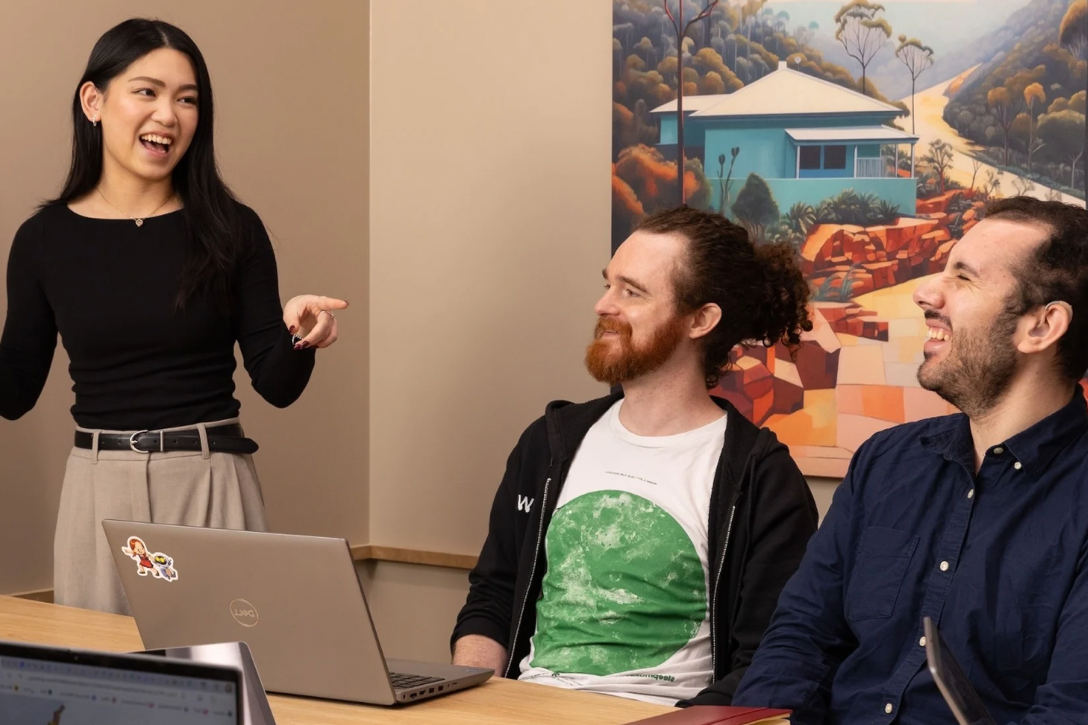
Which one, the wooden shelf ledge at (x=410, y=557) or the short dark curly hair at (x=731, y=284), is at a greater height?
the short dark curly hair at (x=731, y=284)

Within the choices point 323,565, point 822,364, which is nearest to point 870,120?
point 822,364

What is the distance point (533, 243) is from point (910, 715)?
1.91 metres


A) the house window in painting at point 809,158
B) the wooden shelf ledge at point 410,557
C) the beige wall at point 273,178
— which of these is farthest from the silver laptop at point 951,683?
the wooden shelf ledge at point 410,557

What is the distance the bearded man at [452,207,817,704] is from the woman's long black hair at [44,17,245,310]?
0.63m

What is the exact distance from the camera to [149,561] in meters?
1.55

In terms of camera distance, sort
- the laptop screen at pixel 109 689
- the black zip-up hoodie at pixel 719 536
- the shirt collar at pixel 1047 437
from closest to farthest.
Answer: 1. the laptop screen at pixel 109 689
2. the shirt collar at pixel 1047 437
3. the black zip-up hoodie at pixel 719 536

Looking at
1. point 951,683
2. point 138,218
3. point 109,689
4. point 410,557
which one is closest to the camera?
point 109,689

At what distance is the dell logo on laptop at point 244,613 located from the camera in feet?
4.87

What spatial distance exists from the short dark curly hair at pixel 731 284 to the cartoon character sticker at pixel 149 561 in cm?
109

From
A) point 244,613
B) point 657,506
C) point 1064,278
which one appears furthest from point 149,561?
point 1064,278

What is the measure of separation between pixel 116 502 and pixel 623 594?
2.82 feet

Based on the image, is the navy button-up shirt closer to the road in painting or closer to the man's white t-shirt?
the man's white t-shirt

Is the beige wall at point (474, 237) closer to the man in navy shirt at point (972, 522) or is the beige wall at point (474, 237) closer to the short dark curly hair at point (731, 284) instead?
the short dark curly hair at point (731, 284)

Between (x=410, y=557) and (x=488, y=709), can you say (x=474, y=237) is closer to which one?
(x=410, y=557)
